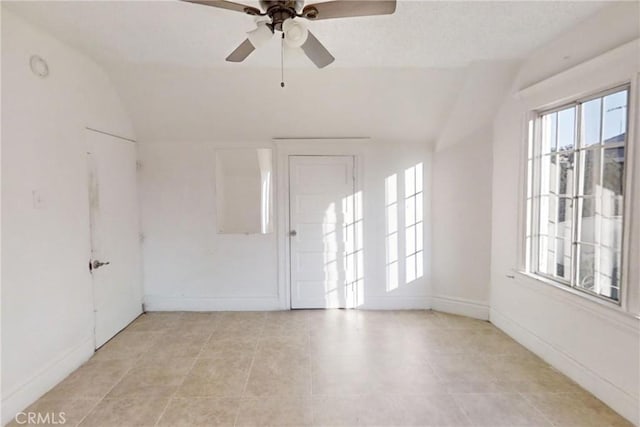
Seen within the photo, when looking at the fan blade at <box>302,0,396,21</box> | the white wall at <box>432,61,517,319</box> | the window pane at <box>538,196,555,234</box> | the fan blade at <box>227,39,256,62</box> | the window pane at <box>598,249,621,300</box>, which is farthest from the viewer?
the white wall at <box>432,61,517,319</box>

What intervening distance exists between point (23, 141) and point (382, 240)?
348cm

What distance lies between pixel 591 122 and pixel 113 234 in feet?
14.2

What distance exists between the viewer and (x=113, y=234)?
11.5 feet

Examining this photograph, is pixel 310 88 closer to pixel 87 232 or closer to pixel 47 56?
pixel 47 56

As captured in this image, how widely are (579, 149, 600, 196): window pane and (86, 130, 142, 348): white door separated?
4.13 meters

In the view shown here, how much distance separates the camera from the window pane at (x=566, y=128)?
107 inches

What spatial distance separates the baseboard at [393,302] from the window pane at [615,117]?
2.55 metres

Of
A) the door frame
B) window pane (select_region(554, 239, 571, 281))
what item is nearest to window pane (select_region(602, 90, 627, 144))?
window pane (select_region(554, 239, 571, 281))

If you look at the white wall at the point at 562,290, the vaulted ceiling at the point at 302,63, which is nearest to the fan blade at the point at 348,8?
the vaulted ceiling at the point at 302,63

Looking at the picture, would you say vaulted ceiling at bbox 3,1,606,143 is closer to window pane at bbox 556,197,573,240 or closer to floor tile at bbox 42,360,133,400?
window pane at bbox 556,197,573,240

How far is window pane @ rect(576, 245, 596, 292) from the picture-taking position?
254cm

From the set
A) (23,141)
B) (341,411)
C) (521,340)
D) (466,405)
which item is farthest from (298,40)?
(521,340)

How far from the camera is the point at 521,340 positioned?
3189 mm

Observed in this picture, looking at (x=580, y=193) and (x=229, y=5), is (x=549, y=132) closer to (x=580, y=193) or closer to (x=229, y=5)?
(x=580, y=193)
